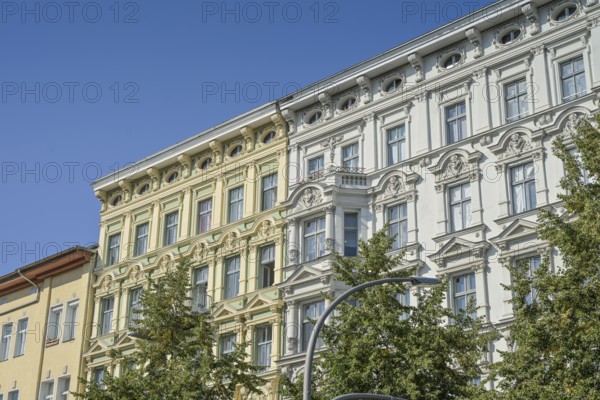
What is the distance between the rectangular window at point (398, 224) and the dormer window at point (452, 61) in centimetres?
537

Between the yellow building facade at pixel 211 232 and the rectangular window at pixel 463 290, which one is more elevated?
the yellow building facade at pixel 211 232

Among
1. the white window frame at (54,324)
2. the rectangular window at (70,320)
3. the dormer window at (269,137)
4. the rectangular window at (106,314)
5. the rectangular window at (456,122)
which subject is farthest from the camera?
the white window frame at (54,324)

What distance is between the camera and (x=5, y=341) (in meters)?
52.2

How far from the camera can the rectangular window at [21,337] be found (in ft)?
167

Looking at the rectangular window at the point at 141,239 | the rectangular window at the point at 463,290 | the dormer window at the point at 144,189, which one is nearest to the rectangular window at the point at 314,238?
the rectangular window at the point at 463,290

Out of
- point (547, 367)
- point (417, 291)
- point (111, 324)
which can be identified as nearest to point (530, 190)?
point (417, 291)

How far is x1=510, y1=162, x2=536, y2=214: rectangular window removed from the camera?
110ft

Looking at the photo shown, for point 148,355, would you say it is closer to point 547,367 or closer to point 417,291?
point 417,291

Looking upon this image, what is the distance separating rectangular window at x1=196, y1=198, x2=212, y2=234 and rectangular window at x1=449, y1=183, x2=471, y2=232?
12.2 m

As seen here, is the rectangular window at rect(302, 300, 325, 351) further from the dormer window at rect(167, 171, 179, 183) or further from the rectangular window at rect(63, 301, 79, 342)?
the rectangular window at rect(63, 301, 79, 342)

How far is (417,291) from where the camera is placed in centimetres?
3462

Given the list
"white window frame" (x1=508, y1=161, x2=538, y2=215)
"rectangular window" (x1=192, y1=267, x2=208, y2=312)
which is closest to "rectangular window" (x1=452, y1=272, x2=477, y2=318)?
"white window frame" (x1=508, y1=161, x2=538, y2=215)

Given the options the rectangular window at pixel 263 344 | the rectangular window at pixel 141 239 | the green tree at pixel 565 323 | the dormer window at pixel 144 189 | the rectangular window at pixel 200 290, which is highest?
the dormer window at pixel 144 189

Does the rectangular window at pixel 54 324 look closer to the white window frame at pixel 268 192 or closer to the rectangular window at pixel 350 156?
the white window frame at pixel 268 192
